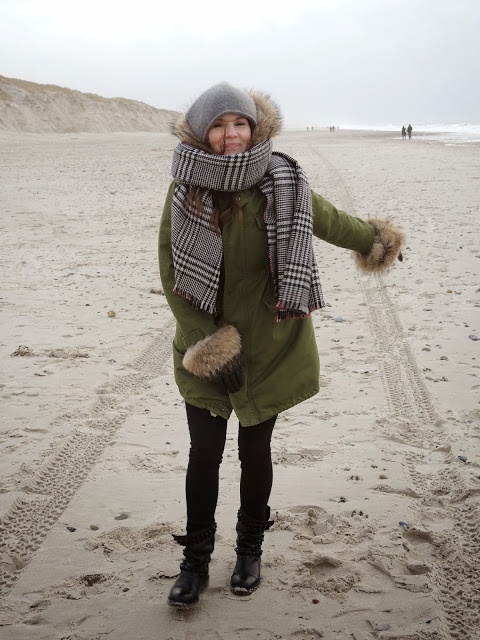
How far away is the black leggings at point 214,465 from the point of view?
8.82 ft

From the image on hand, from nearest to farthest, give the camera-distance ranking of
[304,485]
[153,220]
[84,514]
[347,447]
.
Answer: [84,514] → [304,485] → [347,447] → [153,220]

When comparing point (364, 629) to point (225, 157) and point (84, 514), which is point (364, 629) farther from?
point (225, 157)

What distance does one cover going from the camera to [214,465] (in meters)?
2.73

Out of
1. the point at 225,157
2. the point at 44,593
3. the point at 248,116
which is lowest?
the point at 44,593

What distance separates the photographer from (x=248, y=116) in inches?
102


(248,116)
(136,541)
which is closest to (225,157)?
(248,116)

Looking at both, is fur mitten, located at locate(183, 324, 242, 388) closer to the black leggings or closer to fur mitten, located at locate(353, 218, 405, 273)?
the black leggings

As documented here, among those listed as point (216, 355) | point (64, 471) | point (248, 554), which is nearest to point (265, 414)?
point (216, 355)

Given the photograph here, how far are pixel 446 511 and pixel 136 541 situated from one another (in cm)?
159

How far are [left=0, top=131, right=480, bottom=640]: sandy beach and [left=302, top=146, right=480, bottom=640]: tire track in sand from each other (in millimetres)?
12

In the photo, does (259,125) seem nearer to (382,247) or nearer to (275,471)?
(382,247)

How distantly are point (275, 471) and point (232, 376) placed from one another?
4.82 feet

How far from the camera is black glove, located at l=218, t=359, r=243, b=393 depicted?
2588mm

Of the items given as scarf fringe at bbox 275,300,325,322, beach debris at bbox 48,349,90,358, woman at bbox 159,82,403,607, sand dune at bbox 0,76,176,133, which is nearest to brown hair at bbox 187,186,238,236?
woman at bbox 159,82,403,607
